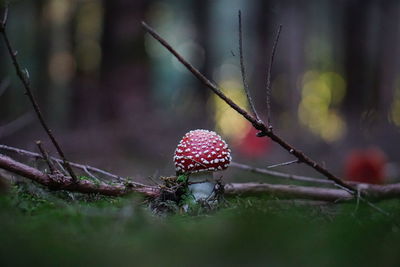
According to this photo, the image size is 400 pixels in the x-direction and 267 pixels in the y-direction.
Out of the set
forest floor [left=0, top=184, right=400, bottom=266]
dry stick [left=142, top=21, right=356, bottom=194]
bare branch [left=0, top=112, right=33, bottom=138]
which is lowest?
forest floor [left=0, top=184, right=400, bottom=266]

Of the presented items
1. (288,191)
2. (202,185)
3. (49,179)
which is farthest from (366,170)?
(49,179)

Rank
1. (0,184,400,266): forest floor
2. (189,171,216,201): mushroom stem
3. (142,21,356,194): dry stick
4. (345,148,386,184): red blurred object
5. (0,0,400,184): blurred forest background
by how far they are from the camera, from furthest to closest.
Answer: (0,0,400,184): blurred forest background
(345,148,386,184): red blurred object
(189,171,216,201): mushroom stem
(142,21,356,194): dry stick
(0,184,400,266): forest floor

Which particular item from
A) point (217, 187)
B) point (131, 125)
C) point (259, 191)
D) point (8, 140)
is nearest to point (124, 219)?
point (217, 187)

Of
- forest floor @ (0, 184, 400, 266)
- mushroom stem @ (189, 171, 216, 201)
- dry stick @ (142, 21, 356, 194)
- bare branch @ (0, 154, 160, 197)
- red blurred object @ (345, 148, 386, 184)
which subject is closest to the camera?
forest floor @ (0, 184, 400, 266)

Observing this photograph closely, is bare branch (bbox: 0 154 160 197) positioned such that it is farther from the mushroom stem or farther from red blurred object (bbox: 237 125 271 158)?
red blurred object (bbox: 237 125 271 158)

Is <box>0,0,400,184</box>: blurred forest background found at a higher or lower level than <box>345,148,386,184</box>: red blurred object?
Result: higher

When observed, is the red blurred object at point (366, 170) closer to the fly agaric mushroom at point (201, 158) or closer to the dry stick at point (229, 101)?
the fly agaric mushroom at point (201, 158)

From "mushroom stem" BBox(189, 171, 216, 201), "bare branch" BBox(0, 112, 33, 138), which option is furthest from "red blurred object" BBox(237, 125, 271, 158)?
"mushroom stem" BBox(189, 171, 216, 201)

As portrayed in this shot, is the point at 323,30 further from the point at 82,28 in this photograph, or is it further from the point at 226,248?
the point at 226,248
